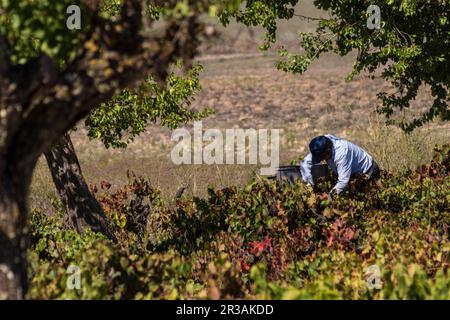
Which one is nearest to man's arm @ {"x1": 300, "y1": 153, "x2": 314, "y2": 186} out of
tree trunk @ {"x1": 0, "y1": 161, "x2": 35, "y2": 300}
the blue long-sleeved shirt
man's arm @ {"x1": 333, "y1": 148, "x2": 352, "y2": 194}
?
the blue long-sleeved shirt

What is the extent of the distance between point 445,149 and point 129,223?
5.38 metres

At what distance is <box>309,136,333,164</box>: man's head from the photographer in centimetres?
1123

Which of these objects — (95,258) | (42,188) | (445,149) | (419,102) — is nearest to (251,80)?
(419,102)

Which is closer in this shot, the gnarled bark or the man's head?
the gnarled bark

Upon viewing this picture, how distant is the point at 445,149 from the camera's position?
14.2 meters

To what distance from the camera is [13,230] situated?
245 inches

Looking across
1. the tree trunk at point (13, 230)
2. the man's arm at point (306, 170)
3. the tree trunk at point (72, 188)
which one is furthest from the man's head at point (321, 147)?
the tree trunk at point (13, 230)

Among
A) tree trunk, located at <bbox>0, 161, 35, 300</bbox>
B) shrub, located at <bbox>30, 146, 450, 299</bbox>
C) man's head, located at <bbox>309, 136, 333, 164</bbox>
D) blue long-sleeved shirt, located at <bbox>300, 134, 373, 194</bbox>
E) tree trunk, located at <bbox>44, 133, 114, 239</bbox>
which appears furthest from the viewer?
tree trunk, located at <bbox>44, 133, 114, 239</bbox>

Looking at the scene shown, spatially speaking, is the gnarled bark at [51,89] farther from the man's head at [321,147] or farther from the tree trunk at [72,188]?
the tree trunk at [72,188]

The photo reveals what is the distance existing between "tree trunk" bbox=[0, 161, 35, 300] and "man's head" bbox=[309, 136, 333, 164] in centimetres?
553

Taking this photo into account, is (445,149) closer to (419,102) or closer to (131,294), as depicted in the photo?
(131,294)

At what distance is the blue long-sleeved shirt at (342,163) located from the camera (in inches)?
446

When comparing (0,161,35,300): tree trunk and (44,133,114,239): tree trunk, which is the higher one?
(44,133,114,239): tree trunk

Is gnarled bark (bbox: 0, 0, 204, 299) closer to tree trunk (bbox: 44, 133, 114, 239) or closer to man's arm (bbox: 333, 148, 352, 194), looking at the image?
man's arm (bbox: 333, 148, 352, 194)
